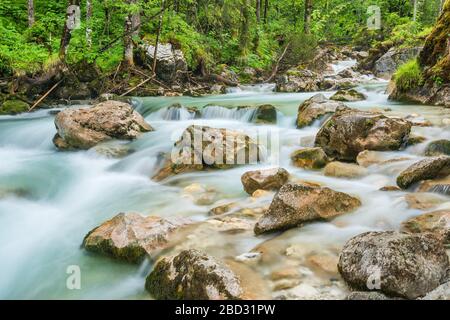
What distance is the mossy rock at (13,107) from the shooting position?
11.5 metres

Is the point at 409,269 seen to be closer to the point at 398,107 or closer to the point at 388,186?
the point at 388,186

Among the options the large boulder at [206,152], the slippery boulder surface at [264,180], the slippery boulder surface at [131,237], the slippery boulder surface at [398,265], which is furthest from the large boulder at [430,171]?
the slippery boulder surface at [131,237]

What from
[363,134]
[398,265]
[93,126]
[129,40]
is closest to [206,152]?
Result: [363,134]

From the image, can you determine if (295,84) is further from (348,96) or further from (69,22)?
(69,22)

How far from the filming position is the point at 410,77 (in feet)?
34.7

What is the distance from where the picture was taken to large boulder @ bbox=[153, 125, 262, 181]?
6895 millimetres

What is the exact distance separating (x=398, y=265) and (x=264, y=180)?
2897 millimetres

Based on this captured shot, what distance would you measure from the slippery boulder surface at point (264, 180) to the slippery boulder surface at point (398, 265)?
249cm

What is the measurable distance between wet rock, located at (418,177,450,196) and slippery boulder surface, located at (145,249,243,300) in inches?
116

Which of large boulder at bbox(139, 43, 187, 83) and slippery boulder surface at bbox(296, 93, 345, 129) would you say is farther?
large boulder at bbox(139, 43, 187, 83)

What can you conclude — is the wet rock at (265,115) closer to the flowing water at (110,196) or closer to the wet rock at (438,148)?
the flowing water at (110,196)

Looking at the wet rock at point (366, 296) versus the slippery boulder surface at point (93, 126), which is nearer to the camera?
the wet rock at point (366, 296)

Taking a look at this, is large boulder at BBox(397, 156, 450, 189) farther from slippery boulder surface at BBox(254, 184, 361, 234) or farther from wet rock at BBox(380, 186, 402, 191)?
slippery boulder surface at BBox(254, 184, 361, 234)

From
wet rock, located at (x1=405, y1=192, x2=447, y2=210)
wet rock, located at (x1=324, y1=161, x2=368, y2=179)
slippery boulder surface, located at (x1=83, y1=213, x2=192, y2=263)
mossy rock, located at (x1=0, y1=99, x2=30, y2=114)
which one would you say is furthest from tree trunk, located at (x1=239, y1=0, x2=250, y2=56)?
slippery boulder surface, located at (x1=83, y1=213, x2=192, y2=263)
